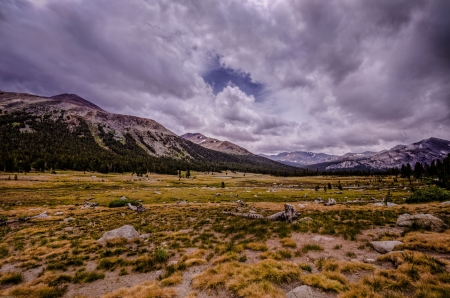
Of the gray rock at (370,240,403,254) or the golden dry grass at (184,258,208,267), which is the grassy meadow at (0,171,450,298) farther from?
the gray rock at (370,240,403,254)

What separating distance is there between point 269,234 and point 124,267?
13175 millimetres

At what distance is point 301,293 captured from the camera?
837 centimetres

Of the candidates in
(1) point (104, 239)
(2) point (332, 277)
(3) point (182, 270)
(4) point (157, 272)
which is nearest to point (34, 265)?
(1) point (104, 239)

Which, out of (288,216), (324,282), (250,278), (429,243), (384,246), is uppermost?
(429,243)

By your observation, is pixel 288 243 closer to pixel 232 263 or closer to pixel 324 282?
pixel 232 263

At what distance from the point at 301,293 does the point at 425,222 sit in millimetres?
17966

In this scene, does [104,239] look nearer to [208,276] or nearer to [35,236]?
[35,236]

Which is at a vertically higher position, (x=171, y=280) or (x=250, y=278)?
(x=250, y=278)

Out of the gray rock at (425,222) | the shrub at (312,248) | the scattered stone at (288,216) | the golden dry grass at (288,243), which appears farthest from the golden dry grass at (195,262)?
the gray rock at (425,222)

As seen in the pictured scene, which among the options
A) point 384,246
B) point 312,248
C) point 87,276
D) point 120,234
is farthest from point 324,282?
point 120,234

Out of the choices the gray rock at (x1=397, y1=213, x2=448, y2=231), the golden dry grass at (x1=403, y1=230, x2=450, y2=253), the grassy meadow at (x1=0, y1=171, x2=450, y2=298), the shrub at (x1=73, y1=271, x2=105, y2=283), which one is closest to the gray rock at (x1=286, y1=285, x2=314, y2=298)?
the grassy meadow at (x1=0, y1=171, x2=450, y2=298)

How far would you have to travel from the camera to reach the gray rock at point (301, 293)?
27.1 feet

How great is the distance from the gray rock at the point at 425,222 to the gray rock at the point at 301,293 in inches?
661

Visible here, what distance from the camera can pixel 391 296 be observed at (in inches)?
293
